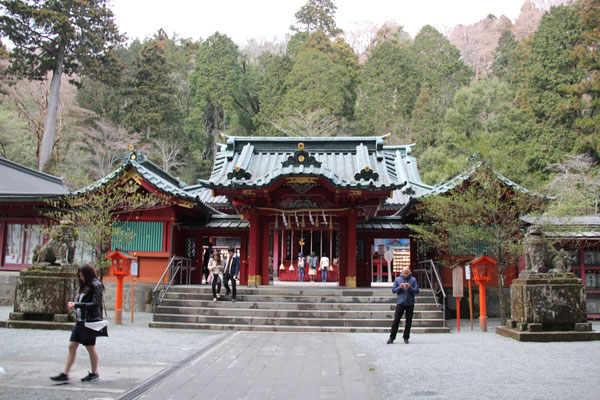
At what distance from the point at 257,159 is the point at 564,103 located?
24.3 meters

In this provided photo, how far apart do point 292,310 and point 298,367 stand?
18.2ft

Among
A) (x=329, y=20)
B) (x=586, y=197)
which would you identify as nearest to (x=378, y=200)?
(x=586, y=197)

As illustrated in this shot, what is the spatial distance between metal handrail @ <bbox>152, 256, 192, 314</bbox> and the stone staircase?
0.23 m

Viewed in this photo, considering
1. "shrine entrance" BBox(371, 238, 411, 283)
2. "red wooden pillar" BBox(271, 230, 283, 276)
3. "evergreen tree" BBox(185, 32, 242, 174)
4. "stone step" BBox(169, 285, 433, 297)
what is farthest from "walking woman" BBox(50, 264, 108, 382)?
"evergreen tree" BBox(185, 32, 242, 174)

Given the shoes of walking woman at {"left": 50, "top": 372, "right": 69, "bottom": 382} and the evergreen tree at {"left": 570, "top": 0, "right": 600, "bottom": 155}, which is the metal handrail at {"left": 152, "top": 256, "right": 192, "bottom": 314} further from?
the evergreen tree at {"left": 570, "top": 0, "right": 600, "bottom": 155}

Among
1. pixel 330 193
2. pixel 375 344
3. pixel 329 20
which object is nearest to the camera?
pixel 375 344

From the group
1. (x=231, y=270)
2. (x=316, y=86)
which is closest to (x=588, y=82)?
(x=316, y=86)

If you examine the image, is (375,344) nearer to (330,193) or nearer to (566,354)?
(566,354)

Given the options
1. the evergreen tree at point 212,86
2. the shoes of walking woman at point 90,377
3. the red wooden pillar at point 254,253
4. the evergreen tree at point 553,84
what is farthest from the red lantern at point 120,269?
the evergreen tree at point 212,86

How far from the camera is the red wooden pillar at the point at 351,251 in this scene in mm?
15453

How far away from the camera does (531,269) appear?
10938mm

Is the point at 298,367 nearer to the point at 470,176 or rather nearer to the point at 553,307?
the point at 553,307

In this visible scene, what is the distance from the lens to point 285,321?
1280 centimetres

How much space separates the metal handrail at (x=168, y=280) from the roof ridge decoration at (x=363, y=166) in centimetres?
626
